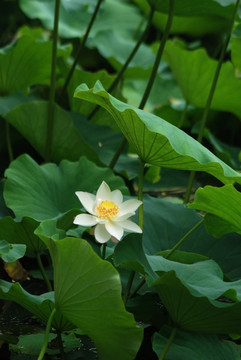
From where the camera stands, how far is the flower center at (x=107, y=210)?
1030 millimetres

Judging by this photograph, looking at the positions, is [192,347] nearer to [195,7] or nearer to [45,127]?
[45,127]

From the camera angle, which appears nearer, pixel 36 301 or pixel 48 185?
pixel 36 301

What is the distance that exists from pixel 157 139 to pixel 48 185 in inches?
19.4

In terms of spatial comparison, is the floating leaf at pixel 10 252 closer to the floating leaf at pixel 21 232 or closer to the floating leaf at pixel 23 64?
the floating leaf at pixel 21 232

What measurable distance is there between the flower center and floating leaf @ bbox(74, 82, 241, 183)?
102 mm

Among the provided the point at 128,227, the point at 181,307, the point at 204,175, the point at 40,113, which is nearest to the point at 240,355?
the point at 181,307

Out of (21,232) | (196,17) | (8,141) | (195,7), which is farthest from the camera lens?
(196,17)

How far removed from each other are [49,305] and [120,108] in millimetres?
316

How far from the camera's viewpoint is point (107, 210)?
1.03 m

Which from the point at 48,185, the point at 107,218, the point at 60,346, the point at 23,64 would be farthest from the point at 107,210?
the point at 23,64

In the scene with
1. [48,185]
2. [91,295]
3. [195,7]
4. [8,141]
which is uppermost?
[195,7]

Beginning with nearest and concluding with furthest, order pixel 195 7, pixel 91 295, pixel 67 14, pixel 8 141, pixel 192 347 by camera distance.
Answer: pixel 91 295 → pixel 192 347 → pixel 195 7 → pixel 8 141 → pixel 67 14

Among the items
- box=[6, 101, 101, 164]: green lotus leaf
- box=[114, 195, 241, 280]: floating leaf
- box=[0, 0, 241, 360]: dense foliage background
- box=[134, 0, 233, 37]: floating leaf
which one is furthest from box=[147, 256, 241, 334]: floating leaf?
box=[134, 0, 233, 37]: floating leaf

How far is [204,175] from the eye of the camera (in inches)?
81.3
